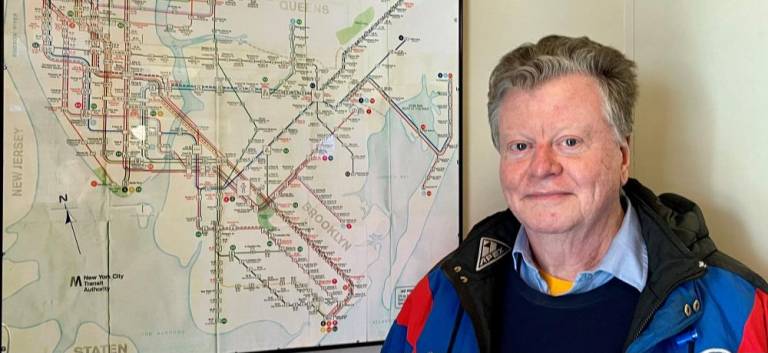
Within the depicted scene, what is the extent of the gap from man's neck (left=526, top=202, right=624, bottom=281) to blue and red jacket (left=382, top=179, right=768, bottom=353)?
0.07 m

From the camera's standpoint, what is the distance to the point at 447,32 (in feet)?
5.20

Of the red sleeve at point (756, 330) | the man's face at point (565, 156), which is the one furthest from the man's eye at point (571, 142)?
the red sleeve at point (756, 330)

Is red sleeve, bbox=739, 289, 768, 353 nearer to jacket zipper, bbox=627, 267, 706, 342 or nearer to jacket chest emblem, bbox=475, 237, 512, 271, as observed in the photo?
jacket zipper, bbox=627, 267, 706, 342

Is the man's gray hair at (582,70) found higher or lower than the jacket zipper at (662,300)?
higher

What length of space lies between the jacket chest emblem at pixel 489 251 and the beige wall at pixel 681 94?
0.79 feet

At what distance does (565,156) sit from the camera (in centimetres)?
119

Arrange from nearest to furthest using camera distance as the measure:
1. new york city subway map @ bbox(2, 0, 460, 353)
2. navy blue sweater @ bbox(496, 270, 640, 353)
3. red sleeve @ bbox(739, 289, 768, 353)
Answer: red sleeve @ bbox(739, 289, 768, 353) → navy blue sweater @ bbox(496, 270, 640, 353) → new york city subway map @ bbox(2, 0, 460, 353)

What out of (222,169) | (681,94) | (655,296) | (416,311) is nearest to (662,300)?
(655,296)

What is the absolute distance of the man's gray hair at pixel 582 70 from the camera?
121 cm

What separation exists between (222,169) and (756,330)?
1123 millimetres

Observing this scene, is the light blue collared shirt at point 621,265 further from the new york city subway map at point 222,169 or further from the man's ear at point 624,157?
the new york city subway map at point 222,169

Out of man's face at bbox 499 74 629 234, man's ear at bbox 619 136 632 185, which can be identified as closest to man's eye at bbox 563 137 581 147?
man's face at bbox 499 74 629 234

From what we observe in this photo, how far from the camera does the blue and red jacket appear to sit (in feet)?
3.53

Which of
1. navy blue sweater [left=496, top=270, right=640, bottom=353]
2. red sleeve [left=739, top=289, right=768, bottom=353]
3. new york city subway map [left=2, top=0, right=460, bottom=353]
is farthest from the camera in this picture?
new york city subway map [left=2, top=0, right=460, bottom=353]
